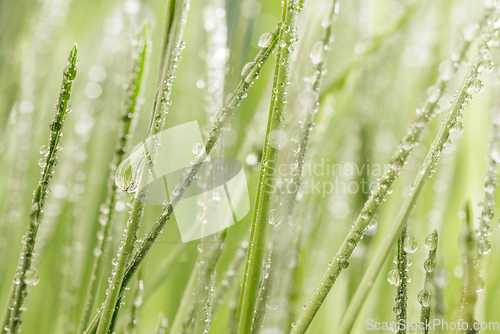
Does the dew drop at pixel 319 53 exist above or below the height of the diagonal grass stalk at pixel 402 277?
above

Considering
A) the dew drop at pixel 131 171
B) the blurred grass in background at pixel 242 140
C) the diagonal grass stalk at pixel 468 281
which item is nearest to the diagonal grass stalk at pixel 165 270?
the blurred grass in background at pixel 242 140

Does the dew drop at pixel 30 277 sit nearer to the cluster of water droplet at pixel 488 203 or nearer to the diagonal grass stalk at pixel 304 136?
the diagonal grass stalk at pixel 304 136

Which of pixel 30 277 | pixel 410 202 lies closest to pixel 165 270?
pixel 30 277

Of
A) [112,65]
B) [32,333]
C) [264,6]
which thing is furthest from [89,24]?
[32,333]

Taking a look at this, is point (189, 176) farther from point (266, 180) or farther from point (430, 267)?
point (430, 267)

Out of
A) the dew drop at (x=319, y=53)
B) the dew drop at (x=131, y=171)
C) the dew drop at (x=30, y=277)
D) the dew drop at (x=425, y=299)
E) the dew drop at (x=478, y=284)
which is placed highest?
the dew drop at (x=319, y=53)

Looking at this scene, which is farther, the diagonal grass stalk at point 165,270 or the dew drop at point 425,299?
the diagonal grass stalk at point 165,270
